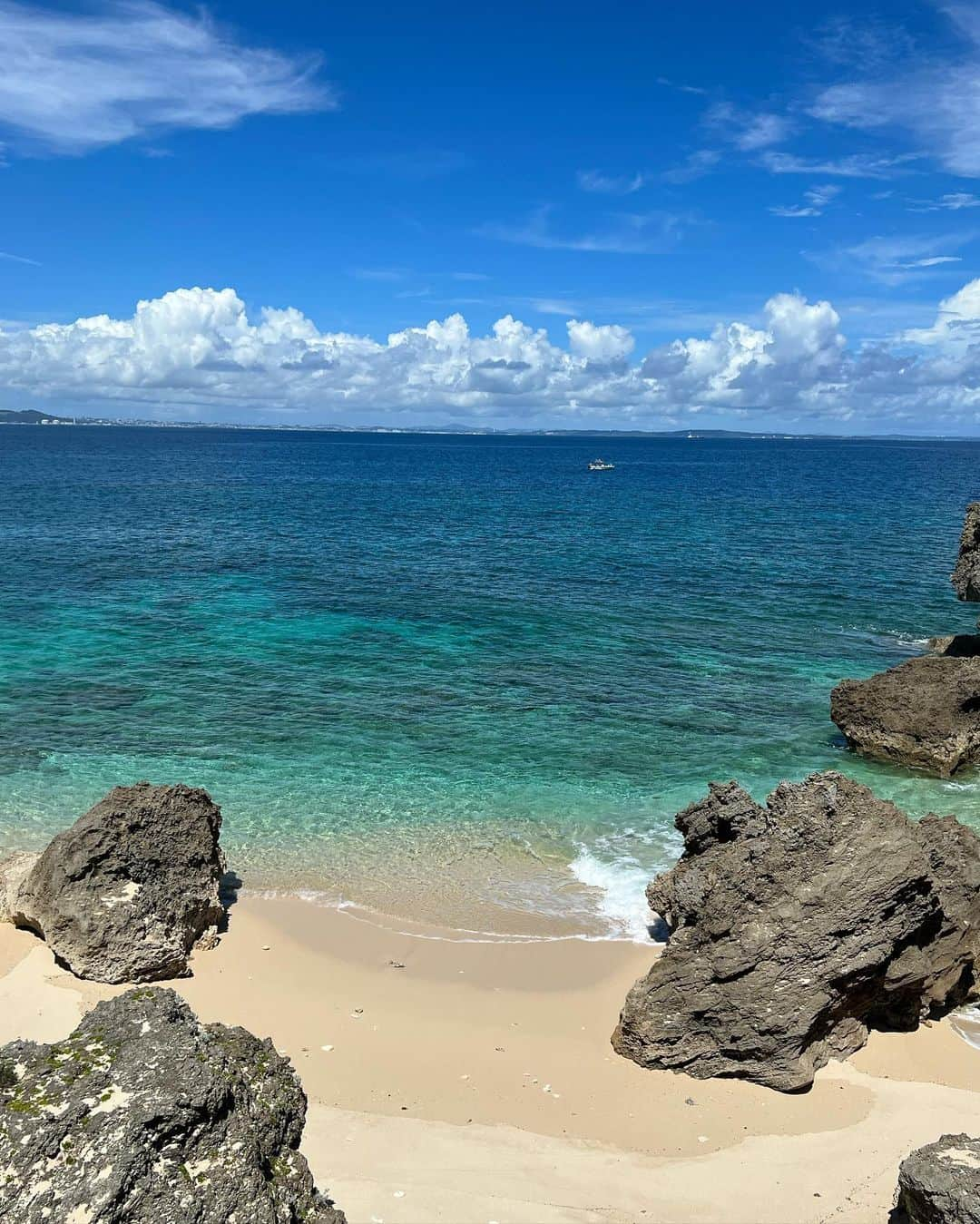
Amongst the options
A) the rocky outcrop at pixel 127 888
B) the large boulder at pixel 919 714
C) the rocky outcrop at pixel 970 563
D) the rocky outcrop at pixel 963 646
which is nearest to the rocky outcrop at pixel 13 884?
the rocky outcrop at pixel 127 888

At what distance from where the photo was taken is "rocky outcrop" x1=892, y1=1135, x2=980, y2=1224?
8766mm

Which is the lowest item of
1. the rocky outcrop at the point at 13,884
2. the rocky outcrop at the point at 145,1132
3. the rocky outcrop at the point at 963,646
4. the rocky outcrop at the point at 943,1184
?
the rocky outcrop at the point at 13,884

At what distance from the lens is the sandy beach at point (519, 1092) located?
11266 millimetres

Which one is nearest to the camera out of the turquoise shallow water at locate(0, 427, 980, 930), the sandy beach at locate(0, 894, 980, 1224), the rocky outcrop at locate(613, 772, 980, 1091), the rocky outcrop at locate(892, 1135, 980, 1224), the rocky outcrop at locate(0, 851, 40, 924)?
the rocky outcrop at locate(892, 1135, 980, 1224)

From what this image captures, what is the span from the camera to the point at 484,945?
17.6 metres

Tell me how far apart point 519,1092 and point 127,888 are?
737cm

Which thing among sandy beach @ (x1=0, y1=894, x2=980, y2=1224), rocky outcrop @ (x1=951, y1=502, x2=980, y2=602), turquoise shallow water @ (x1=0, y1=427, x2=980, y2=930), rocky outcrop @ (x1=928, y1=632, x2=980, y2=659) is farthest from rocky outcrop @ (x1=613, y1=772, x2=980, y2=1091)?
rocky outcrop @ (x1=928, y1=632, x2=980, y2=659)

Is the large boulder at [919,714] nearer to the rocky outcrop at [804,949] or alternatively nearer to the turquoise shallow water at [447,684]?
the turquoise shallow water at [447,684]

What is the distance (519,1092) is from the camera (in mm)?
13281

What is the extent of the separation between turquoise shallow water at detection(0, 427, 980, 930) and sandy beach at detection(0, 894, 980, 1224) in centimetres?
230

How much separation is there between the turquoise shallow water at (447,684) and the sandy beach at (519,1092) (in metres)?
2.30

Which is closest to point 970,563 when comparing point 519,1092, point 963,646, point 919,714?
point 963,646

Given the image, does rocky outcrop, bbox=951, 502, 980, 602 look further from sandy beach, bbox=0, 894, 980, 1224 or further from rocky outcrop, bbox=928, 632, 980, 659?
sandy beach, bbox=0, 894, 980, 1224

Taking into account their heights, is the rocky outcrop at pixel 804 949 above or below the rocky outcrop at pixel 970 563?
below
